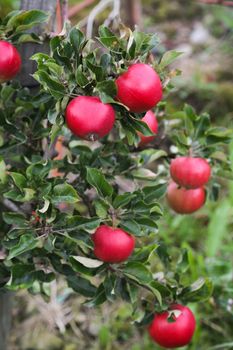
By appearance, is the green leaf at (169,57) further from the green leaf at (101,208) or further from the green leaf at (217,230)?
the green leaf at (217,230)

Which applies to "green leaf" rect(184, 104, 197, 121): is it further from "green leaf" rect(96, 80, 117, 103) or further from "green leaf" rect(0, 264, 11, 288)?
"green leaf" rect(0, 264, 11, 288)

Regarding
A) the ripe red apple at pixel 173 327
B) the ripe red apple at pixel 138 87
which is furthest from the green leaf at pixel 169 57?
the ripe red apple at pixel 173 327

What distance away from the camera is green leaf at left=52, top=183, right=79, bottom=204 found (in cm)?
93

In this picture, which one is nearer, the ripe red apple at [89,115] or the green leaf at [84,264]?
the ripe red apple at [89,115]

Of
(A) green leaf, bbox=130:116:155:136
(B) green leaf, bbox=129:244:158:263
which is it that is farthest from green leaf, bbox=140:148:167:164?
(A) green leaf, bbox=130:116:155:136

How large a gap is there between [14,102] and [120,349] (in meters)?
0.94

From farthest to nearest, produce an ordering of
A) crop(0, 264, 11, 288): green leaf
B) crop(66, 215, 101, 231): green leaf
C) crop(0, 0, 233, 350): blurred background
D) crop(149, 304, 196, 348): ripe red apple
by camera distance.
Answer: crop(0, 0, 233, 350): blurred background < crop(149, 304, 196, 348): ripe red apple < crop(0, 264, 11, 288): green leaf < crop(66, 215, 101, 231): green leaf

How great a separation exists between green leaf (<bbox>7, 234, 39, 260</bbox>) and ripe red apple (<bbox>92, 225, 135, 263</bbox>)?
4.7 inches

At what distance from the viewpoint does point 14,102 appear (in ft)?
3.62

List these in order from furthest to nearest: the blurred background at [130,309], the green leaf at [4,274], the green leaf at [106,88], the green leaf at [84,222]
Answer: the blurred background at [130,309], the green leaf at [4,274], the green leaf at [84,222], the green leaf at [106,88]

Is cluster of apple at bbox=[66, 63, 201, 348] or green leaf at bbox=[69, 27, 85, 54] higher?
green leaf at bbox=[69, 27, 85, 54]

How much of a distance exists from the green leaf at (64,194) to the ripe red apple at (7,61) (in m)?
0.20

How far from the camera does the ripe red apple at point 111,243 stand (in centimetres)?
100

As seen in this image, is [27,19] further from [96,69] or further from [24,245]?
[24,245]
